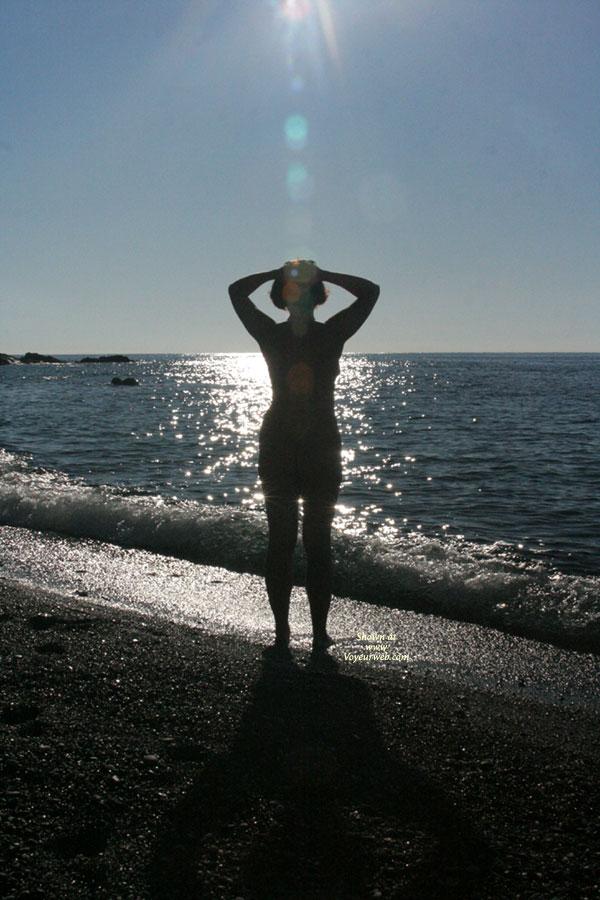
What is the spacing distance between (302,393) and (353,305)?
0.60m

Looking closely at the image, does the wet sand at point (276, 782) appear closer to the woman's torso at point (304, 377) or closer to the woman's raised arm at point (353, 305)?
the woman's torso at point (304, 377)

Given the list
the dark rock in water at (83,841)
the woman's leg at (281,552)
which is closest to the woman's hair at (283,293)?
the woman's leg at (281,552)

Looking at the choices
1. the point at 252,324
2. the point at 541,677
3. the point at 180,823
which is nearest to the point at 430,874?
the point at 180,823

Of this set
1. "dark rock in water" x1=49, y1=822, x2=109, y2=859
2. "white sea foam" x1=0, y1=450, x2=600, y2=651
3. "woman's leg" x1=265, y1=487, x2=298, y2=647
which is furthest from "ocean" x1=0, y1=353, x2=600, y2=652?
"dark rock in water" x1=49, y1=822, x2=109, y2=859

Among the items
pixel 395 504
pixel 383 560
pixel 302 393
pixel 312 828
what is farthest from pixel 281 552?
pixel 395 504

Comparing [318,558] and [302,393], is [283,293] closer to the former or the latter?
[302,393]

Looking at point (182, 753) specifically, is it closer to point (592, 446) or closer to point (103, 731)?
point (103, 731)

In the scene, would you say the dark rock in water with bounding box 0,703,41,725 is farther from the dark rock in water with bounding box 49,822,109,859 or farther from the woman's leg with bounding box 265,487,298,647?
the woman's leg with bounding box 265,487,298,647

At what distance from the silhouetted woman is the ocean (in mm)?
1857

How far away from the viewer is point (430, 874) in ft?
7.00

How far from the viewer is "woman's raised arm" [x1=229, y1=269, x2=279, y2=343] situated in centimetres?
429

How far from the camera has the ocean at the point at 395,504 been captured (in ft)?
19.2

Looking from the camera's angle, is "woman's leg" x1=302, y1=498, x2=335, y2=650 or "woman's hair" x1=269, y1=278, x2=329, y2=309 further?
"woman's leg" x1=302, y1=498, x2=335, y2=650

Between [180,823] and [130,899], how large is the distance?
0.36 metres
